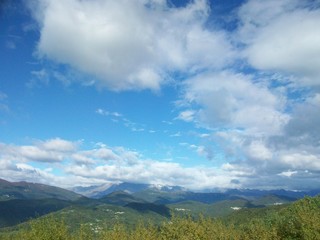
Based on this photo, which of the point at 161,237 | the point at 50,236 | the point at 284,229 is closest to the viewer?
the point at 50,236

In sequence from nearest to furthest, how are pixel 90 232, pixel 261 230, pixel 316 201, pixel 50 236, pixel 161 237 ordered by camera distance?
pixel 50 236
pixel 90 232
pixel 161 237
pixel 261 230
pixel 316 201

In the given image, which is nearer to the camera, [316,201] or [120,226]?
[120,226]

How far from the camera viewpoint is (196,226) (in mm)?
57344

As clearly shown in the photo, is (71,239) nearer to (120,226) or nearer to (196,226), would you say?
(120,226)

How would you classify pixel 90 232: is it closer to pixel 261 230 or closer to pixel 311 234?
pixel 261 230

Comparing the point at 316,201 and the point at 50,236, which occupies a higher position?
the point at 316,201

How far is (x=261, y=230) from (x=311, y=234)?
31.8 feet

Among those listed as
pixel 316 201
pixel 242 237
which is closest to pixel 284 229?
pixel 242 237

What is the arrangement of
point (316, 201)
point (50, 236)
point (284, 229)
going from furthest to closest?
point (316, 201) → point (284, 229) → point (50, 236)

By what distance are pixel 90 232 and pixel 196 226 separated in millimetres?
18302

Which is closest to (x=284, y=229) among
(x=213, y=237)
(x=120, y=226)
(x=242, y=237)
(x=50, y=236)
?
(x=242, y=237)

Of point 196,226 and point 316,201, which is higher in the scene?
point 316,201

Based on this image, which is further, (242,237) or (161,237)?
(242,237)

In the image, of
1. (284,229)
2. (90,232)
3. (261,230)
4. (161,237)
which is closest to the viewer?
(90,232)
